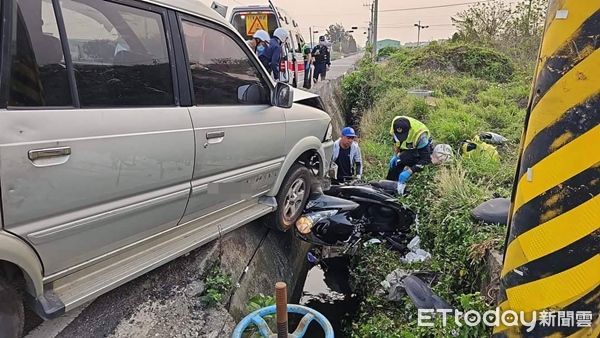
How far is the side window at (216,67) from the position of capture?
309 centimetres

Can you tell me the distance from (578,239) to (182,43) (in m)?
2.57

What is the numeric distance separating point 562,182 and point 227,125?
2.20m

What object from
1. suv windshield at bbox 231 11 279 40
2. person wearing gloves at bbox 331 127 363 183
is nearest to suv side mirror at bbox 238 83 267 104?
person wearing gloves at bbox 331 127 363 183

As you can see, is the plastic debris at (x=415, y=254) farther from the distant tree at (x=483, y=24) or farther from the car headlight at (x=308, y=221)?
the distant tree at (x=483, y=24)

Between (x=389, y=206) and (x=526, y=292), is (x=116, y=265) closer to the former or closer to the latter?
(x=526, y=292)

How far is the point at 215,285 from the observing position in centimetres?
333

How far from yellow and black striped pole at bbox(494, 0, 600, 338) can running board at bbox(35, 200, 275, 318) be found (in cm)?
213

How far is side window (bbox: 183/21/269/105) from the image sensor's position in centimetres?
309

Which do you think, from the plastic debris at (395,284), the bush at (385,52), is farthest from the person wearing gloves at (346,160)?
the bush at (385,52)

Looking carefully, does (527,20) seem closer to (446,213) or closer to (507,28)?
(507,28)

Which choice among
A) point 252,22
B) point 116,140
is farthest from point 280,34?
point 116,140

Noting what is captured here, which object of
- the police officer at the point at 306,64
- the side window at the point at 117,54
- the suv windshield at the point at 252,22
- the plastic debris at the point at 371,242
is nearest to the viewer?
the side window at the point at 117,54

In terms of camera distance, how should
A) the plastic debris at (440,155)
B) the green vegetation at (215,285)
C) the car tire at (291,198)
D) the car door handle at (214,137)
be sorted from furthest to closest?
the plastic debris at (440,155) < the car tire at (291,198) < the green vegetation at (215,285) < the car door handle at (214,137)

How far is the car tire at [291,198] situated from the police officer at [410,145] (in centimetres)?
218
